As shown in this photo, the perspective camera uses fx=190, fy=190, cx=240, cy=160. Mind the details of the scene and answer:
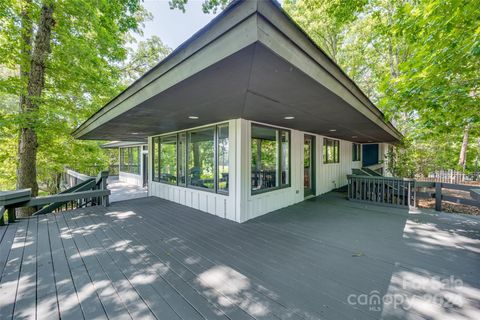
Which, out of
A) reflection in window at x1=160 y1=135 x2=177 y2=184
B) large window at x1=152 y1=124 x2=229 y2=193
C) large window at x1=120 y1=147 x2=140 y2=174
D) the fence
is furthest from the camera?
the fence

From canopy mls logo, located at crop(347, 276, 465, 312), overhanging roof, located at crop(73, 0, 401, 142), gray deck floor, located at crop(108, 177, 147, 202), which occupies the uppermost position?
overhanging roof, located at crop(73, 0, 401, 142)

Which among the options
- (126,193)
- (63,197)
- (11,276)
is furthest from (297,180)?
(126,193)

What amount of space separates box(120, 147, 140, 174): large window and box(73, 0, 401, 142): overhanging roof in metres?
7.60

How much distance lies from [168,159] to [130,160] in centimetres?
622

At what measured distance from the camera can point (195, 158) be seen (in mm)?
5078

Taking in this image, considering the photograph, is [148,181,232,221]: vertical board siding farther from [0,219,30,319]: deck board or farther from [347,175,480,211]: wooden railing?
[347,175,480,211]: wooden railing

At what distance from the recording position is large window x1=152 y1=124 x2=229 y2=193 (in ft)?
14.5

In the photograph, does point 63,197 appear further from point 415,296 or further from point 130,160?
point 130,160

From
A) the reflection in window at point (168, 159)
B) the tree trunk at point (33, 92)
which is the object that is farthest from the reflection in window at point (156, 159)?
the tree trunk at point (33, 92)

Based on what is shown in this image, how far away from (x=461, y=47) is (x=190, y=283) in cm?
448

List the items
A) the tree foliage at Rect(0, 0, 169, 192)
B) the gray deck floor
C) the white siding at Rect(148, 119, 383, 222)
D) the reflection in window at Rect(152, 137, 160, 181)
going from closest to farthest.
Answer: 1. the white siding at Rect(148, 119, 383, 222)
2. the tree foliage at Rect(0, 0, 169, 192)
3. the reflection in window at Rect(152, 137, 160, 181)
4. the gray deck floor

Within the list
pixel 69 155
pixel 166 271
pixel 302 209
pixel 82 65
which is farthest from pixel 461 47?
pixel 69 155

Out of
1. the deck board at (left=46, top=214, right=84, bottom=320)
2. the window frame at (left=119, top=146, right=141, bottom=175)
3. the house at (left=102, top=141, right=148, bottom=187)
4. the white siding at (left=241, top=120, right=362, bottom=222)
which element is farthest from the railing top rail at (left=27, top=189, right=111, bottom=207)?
the window frame at (left=119, top=146, right=141, bottom=175)

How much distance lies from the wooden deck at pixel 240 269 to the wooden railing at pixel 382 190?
3.68 ft
